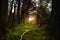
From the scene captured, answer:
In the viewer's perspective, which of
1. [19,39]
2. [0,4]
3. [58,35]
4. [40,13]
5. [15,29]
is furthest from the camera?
[40,13]

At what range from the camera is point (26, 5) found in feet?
46.0

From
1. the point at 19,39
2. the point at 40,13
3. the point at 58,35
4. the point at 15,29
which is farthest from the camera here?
the point at 40,13

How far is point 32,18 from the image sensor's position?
620 inches

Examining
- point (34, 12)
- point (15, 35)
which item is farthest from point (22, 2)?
point (15, 35)

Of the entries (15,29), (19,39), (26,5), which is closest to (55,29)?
(19,39)

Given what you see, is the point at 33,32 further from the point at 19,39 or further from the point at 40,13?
the point at 40,13

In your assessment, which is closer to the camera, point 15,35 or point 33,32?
point 15,35

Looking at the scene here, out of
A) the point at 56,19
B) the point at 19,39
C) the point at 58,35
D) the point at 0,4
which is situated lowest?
the point at 19,39

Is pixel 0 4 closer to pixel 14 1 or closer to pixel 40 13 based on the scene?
pixel 14 1

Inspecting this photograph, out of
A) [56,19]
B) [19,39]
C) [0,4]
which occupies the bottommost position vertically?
[19,39]

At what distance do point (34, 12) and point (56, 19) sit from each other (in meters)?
10.4

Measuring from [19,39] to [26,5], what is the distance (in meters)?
4.90

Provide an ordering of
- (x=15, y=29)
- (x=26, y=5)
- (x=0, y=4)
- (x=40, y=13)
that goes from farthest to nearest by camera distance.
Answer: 1. (x=40, y=13)
2. (x=26, y=5)
3. (x=15, y=29)
4. (x=0, y=4)

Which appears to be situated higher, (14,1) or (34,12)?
(14,1)
